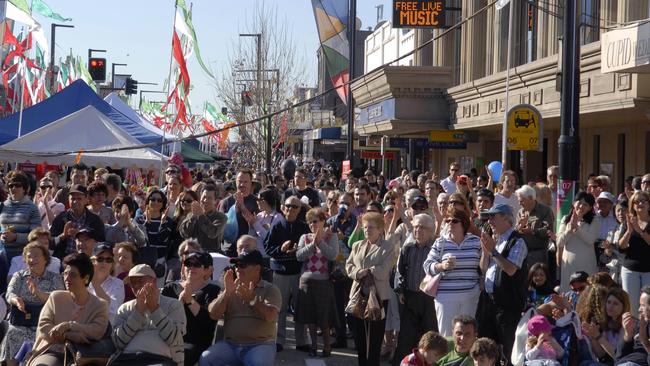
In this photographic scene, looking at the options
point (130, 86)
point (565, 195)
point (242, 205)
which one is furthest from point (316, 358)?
point (130, 86)

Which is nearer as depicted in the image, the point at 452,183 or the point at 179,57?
the point at 452,183

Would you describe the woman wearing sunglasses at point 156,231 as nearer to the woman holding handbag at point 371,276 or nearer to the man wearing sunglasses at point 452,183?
the woman holding handbag at point 371,276

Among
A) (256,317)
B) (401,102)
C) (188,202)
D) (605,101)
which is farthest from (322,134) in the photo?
(256,317)

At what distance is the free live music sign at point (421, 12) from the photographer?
94.1ft

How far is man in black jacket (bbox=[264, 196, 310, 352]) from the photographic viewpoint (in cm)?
1256

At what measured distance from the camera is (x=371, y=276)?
10922mm

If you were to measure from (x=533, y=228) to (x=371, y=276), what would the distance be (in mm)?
1783

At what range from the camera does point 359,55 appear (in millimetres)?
88562

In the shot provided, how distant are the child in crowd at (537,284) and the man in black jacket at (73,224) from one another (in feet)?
14.4

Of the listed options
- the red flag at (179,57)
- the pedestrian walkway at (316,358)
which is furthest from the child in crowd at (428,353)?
the red flag at (179,57)

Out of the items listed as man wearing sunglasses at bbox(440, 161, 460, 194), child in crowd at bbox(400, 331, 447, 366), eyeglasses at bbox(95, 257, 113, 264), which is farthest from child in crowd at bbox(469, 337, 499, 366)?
man wearing sunglasses at bbox(440, 161, 460, 194)

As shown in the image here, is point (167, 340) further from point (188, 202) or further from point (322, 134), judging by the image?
point (322, 134)

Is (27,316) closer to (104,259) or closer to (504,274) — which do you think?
(104,259)

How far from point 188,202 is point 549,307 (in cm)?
550
